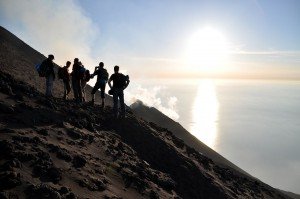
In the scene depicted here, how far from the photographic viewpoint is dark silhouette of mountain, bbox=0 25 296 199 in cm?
941

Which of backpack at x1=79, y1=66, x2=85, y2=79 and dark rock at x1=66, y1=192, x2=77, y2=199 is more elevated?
backpack at x1=79, y1=66, x2=85, y2=79

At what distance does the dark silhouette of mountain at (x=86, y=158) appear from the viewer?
30.9ft

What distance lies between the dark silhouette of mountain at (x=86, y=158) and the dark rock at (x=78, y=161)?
1.5 inches

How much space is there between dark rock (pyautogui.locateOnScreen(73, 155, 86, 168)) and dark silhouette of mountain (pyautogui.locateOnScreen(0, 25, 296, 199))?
0.12 feet

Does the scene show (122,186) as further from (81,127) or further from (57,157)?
(81,127)

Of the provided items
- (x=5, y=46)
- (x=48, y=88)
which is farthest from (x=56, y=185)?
(x=5, y=46)

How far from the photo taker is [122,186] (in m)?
11.4

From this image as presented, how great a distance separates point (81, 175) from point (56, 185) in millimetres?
1356

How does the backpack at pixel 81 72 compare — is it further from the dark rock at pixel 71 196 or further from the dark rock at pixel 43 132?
the dark rock at pixel 71 196

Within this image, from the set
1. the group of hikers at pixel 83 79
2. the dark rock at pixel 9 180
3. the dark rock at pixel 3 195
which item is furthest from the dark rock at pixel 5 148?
the group of hikers at pixel 83 79

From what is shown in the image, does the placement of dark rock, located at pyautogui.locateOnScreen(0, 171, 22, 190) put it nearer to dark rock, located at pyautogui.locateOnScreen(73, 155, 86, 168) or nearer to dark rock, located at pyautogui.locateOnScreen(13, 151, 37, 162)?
dark rock, located at pyautogui.locateOnScreen(13, 151, 37, 162)

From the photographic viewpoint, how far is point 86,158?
1192 cm

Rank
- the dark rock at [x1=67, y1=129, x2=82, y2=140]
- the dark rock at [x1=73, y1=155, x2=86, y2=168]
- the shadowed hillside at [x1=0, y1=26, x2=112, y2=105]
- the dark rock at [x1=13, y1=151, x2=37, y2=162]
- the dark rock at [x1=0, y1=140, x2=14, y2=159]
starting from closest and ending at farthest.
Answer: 1. the dark rock at [x1=0, y1=140, x2=14, y2=159]
2. the dark rock at [x1=13, y1=151, x2=37, y2=162]
3. the dark rock at [x1=73, y1=155, x2=86, y2=168]
4. the dark rock at [x1=67, y1=129, x2=82, y2=140]
5. the shadowed hillside at [x1=0, y1=26, x2=112, y2=105]

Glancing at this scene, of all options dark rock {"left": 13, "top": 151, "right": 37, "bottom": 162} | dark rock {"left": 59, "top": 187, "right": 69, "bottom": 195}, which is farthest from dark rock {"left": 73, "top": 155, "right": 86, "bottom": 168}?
dark rock {"left": 59, "top": 187, "right": 69, "bottom": 195}
